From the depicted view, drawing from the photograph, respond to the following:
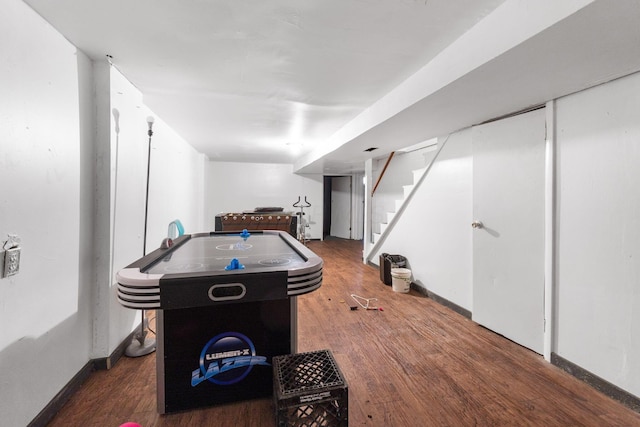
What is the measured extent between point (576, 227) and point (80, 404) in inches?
133

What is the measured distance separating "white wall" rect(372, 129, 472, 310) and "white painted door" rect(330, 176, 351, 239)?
430cm

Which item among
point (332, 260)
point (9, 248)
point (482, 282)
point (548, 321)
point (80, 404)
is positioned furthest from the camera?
point (332, 260)

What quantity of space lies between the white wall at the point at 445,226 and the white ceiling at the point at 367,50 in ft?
1.71

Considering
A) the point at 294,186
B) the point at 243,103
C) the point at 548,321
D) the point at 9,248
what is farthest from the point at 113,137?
the point at 294,186

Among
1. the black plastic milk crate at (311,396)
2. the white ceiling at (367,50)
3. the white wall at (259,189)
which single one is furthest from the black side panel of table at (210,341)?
the white wall at (259,189)

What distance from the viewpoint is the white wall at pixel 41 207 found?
126cm

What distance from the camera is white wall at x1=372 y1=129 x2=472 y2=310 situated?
3.00m

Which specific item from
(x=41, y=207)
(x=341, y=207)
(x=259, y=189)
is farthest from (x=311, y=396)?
(x=341, y=207)

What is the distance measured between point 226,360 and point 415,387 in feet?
4.00

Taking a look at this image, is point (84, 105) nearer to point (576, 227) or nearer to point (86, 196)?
point (86, 196)

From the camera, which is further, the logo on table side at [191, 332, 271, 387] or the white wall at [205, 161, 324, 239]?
the white wall at [205, 161, 324, 239]

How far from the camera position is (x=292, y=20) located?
153cm

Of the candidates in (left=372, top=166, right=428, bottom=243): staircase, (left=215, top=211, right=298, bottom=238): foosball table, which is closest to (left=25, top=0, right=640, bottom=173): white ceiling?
(left=372, top=166, right=428, bottom=243): staircase

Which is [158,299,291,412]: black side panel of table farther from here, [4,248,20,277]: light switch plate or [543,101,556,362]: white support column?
[543,101,556,362]: white support column
